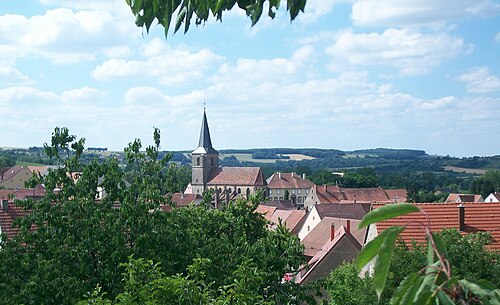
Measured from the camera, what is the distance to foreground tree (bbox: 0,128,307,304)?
13602mm

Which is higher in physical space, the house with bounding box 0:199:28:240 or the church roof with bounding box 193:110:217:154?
the church roof with bounding box 193:110:217:154

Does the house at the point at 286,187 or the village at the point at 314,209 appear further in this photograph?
the house at the point at 286,187

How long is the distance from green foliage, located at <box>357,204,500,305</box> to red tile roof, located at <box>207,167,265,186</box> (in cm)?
11657

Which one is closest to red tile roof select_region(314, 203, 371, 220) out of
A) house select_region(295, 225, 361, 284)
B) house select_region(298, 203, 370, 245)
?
house select_region(298, 203, 370, 245)

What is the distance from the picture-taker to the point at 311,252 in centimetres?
3722

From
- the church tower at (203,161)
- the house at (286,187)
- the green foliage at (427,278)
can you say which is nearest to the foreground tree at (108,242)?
the green foliage at (427,278)

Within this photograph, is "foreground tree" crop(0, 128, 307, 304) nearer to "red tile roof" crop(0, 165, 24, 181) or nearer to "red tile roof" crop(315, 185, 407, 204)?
"red tile roof" crop(315, 185, 407, 204)

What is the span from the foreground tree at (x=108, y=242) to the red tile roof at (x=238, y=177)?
10155cm

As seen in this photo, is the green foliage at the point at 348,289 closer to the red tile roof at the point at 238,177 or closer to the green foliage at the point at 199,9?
the green foliage at the point at 199,9

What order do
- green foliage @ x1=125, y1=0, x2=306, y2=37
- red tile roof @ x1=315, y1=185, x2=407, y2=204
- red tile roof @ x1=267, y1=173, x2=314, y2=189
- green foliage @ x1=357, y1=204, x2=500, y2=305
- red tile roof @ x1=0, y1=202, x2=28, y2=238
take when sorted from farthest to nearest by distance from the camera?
red tile roof @ x1=267, y1=173, x2=314, y2=189 → red tile roof @ x1=315, y1=185, x2=407, y2=204 → red tile roof @ x1=0, y1=202, x2=28, y2=238 → green foliage @ x1=125, y1=0, x2=306, y2=37 → green foliage @ x1=357, y1=204, x2=500, y2=305

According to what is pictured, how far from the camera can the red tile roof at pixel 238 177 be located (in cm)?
11900

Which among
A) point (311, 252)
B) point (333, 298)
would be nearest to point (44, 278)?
point (333, 298)

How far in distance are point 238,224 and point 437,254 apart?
1634 centimetres

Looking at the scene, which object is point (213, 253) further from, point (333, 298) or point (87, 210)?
point (333, 298)
